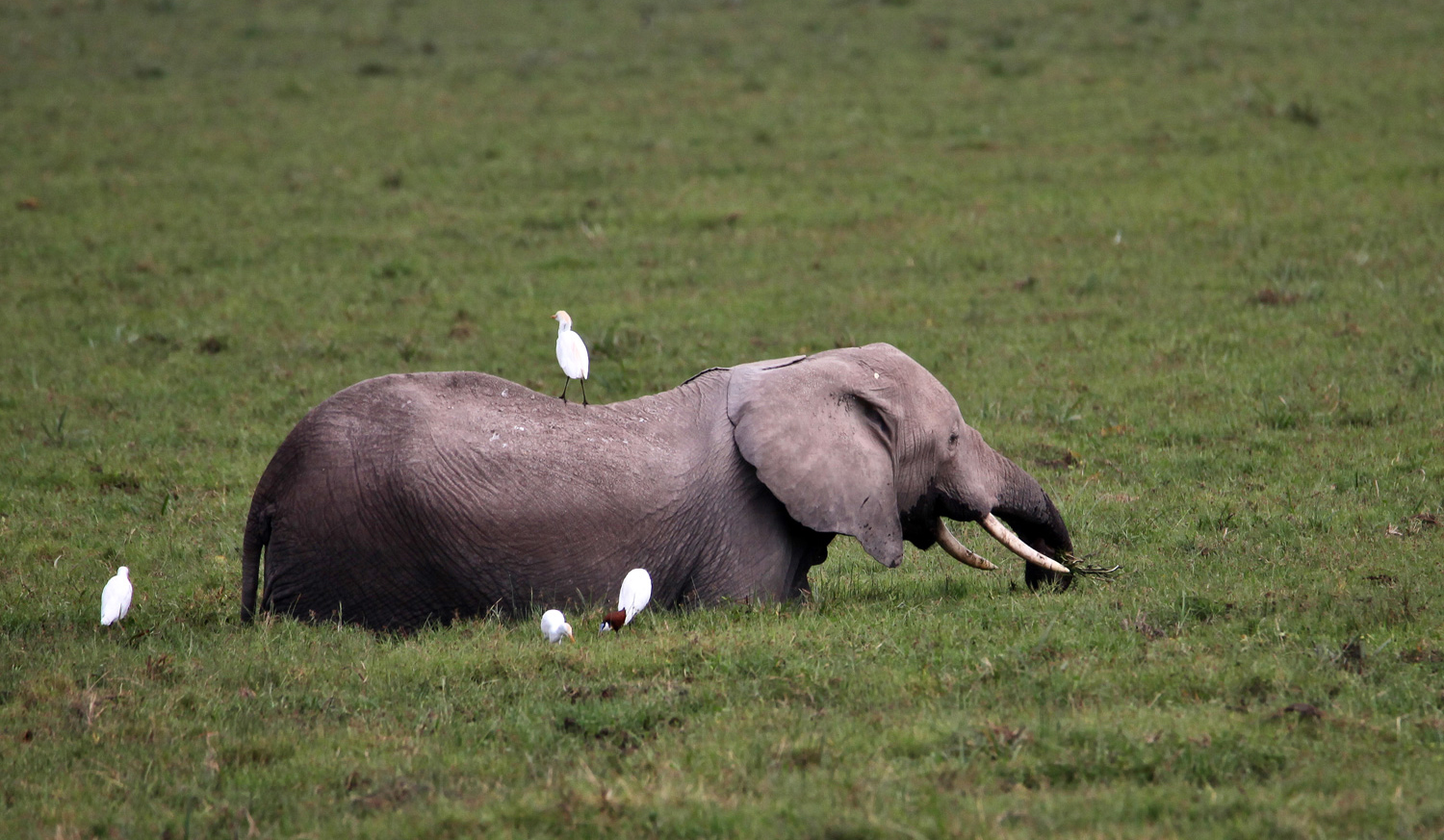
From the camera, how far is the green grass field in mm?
5906

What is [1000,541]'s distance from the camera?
885cm

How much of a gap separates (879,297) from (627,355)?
307cm

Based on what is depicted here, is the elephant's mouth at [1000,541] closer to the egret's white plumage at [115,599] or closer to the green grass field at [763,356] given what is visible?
the green grass field at [763,356]

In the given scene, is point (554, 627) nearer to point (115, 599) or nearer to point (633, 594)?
point (633, 594)

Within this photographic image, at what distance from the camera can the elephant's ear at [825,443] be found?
8.29m

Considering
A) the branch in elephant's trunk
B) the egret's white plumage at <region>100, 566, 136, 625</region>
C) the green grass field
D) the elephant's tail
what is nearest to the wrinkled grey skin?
the elephant's tail

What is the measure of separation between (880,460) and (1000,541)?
0.87 meters

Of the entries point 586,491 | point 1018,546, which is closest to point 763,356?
point 1018,546

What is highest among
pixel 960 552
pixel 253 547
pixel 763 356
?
pixel 253 547

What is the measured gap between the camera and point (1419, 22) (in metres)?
26.2

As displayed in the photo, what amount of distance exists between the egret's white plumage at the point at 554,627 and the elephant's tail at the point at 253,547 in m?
1.72

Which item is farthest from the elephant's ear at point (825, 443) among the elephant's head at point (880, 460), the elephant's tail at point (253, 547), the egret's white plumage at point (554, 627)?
the elephant's tail at point (253, 547)

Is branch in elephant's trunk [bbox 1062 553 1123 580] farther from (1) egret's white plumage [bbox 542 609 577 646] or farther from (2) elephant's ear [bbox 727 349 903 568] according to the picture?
(1) egret's white plumage [bbox 542 609 577 646]

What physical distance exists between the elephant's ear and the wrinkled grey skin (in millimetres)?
11
